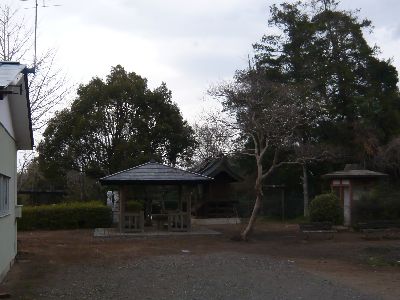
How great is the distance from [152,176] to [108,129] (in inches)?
572

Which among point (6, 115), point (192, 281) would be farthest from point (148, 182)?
point (192, 281)

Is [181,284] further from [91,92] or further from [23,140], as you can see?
[91,92]

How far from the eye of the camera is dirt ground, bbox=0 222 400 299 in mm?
12625

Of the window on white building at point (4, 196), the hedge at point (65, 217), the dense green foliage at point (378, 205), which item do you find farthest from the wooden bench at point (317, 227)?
the window on white building at point (4, 196)

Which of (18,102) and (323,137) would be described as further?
(323,137)

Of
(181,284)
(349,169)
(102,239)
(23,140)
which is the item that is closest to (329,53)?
(349,169)

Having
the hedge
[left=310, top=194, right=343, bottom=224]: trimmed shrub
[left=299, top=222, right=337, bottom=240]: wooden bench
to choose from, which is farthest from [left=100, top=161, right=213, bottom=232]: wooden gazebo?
[left=310, top=194, right=343, bottom=224]: trimmed shrub

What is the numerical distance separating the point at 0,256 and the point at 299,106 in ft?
54.6

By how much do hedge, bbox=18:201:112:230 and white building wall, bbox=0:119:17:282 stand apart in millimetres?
13072

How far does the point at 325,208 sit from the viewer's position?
88.6 ft

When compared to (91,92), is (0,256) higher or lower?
lower

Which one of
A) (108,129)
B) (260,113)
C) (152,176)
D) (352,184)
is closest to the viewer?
(260,113)

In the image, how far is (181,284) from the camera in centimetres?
1188

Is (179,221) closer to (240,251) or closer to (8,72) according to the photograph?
(240,251)
